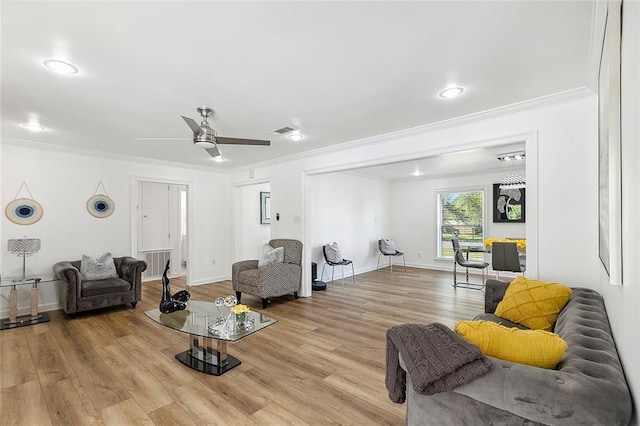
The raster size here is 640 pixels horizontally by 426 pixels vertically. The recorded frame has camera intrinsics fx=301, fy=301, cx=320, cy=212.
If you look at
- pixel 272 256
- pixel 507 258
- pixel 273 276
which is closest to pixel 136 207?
pixel 272 256

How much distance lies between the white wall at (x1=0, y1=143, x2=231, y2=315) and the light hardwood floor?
2.95ft

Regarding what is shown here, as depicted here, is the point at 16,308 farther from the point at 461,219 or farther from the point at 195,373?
the point at 461,219

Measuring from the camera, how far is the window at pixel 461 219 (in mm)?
7348

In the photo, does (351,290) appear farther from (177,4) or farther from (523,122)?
(177,4)

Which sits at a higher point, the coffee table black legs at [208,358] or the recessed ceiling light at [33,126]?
the recessed ceiling light at [33,126]

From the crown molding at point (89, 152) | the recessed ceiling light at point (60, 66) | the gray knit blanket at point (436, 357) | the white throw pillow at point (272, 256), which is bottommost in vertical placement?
the white throw pillow at point (272, 256)

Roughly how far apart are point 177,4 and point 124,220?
4.65 meters

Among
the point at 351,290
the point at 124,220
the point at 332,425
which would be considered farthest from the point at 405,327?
the point at 124,220

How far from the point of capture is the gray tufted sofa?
97cm

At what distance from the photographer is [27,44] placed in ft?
6.29

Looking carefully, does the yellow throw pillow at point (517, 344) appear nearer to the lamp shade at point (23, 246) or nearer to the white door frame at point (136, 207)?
the lamp shade at point (23, 246)

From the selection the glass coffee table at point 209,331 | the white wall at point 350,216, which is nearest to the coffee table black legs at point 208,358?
the glass coffee table at point 209,331

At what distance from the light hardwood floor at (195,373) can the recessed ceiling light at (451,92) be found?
2.51 m

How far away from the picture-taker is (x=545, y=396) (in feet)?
3.38
